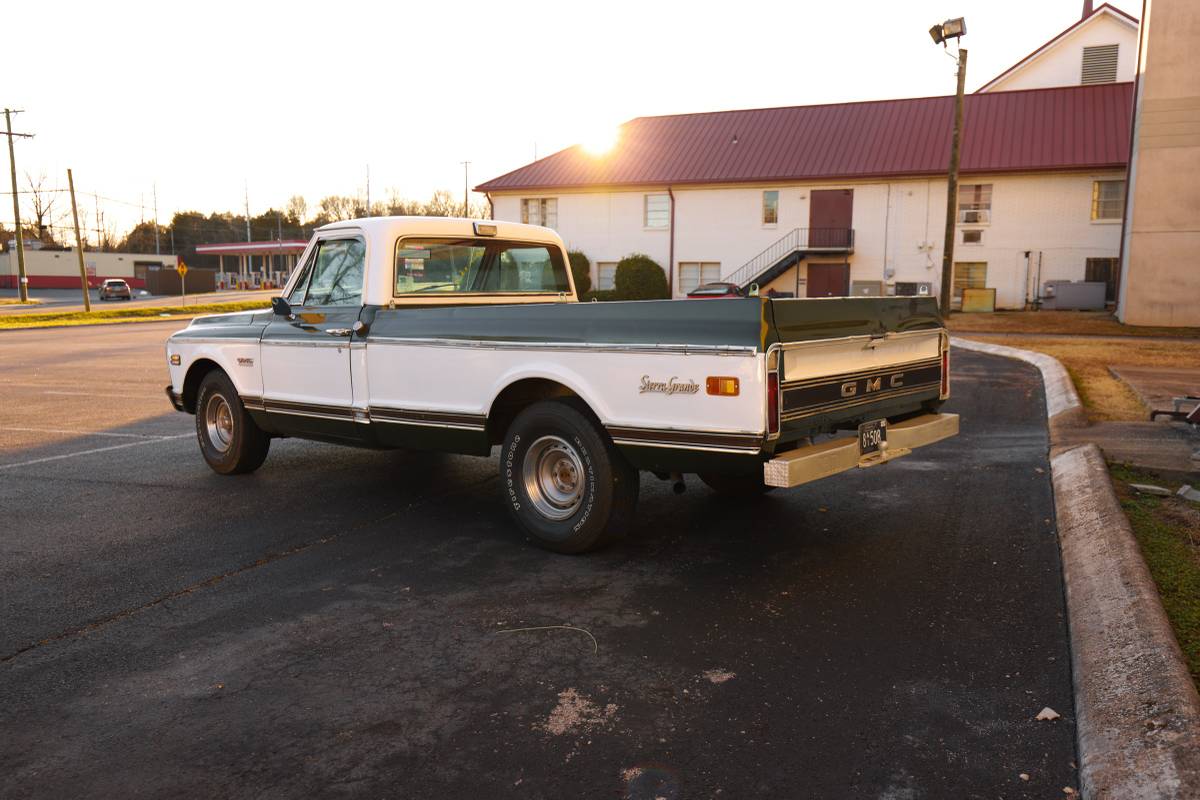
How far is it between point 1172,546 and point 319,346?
5.57 meters

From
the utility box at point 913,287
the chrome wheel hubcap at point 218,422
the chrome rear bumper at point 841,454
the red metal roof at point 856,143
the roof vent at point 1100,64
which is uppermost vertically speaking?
the roof vent at point 1100,64

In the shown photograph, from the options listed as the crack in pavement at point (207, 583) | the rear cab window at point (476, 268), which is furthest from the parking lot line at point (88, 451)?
the rear cab window at point (476, 268)

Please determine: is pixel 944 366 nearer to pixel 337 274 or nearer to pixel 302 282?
pixel 337 274

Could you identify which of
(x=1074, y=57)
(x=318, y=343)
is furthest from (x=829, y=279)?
(x=318, y=343)

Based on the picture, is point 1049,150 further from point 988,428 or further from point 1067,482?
point 1067,482

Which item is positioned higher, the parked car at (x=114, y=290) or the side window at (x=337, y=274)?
the side window at (x=337, y=274)

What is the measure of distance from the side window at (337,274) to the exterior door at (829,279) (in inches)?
1336

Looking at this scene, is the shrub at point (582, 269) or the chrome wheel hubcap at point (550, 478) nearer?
the chrome wheel hubcap at point (550, 478)

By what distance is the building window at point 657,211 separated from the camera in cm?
4288

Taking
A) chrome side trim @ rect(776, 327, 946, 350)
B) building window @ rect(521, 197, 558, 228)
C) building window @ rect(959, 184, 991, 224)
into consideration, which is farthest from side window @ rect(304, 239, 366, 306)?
building window @ rect(521, 197, 558, 228)

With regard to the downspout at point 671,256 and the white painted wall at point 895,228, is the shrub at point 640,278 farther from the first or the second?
the white painted wall at point 895,228

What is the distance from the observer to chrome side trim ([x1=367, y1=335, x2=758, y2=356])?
15.5 ft

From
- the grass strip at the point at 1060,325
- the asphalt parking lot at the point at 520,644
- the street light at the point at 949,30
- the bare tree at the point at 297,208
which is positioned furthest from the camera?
the bare tree at the point at 297,208

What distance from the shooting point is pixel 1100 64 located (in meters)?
41.2
